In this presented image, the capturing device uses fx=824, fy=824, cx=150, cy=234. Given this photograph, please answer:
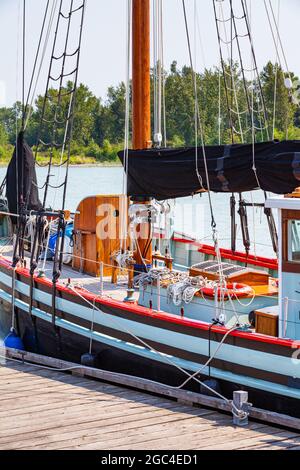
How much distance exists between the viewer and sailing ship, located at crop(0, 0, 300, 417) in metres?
9.31

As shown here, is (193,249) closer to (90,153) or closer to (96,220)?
(96,220)

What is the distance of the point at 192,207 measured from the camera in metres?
36.2

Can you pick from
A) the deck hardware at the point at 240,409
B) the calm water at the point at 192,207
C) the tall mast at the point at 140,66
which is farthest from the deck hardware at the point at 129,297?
the calm water at the point at 192,207

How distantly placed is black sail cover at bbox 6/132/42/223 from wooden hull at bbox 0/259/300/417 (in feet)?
5.90

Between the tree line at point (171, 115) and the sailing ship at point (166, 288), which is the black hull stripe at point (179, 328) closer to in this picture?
the sailing ship at point (166, 288)

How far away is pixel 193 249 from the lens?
14844 mm

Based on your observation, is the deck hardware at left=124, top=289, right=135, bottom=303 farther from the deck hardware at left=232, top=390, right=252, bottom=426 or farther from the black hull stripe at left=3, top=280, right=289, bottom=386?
the deck hardware at left=232, top=390, right=252, bottom=426

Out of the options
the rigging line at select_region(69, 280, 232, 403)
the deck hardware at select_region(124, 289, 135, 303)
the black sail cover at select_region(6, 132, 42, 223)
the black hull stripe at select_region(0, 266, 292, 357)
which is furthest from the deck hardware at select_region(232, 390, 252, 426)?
the black sail cover at select_region(6, 132, 42, 223)

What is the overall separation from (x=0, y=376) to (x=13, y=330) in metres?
2.17

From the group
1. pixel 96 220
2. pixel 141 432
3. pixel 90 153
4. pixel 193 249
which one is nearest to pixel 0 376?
pixel 141 432

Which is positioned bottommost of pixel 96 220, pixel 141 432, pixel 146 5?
pixel 141 432

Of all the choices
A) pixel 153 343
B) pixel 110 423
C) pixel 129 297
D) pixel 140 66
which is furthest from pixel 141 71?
pixel 110 423

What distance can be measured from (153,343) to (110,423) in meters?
1.87

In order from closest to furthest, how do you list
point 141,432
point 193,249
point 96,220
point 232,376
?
point 141,432 < point 232,376 < point 96,220 < point 193,249
